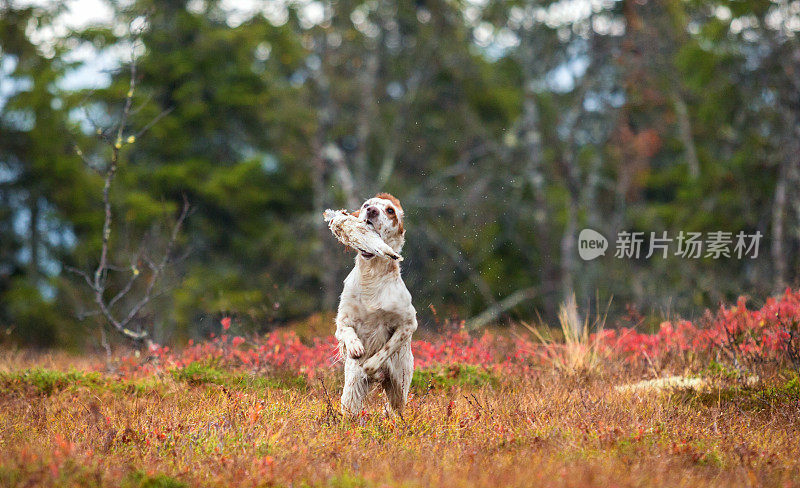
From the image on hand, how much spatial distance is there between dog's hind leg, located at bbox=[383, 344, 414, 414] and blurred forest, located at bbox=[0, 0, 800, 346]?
787 centimetres

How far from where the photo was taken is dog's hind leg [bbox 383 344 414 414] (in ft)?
18.0

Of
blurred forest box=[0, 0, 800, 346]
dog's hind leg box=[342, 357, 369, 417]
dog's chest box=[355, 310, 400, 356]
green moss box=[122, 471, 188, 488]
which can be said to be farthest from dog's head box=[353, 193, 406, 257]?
blurred forest box=[0, 0, 800, 346]

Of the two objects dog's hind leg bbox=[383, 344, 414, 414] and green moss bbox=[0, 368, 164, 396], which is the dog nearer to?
dog's hind leg bbox=[383, 344, 414, 414]

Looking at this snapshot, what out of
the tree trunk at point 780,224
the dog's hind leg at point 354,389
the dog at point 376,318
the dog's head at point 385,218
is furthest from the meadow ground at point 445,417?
the tree trunk at point 780,224

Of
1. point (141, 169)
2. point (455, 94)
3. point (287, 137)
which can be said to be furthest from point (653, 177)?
point (141, 169)

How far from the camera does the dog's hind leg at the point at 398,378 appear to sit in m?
5.49

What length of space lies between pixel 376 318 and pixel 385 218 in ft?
2.41

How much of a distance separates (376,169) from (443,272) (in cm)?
423

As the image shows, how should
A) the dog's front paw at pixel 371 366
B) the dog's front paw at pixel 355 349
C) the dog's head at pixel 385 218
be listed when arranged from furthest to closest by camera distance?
1. the dog's head at pixel 385 218
2. the dog's front paw at pixel 371 366
3. the dog's front paw at pixel 355 349

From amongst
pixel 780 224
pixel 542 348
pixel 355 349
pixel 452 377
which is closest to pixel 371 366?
pixel 355 349

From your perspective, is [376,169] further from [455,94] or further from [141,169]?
[141,169]

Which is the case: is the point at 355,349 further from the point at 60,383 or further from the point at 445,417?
the point at 60,383

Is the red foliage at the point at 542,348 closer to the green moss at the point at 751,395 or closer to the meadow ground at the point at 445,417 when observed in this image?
the meadow ground at the point at 445,417

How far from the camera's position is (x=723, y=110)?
15.9 meters
